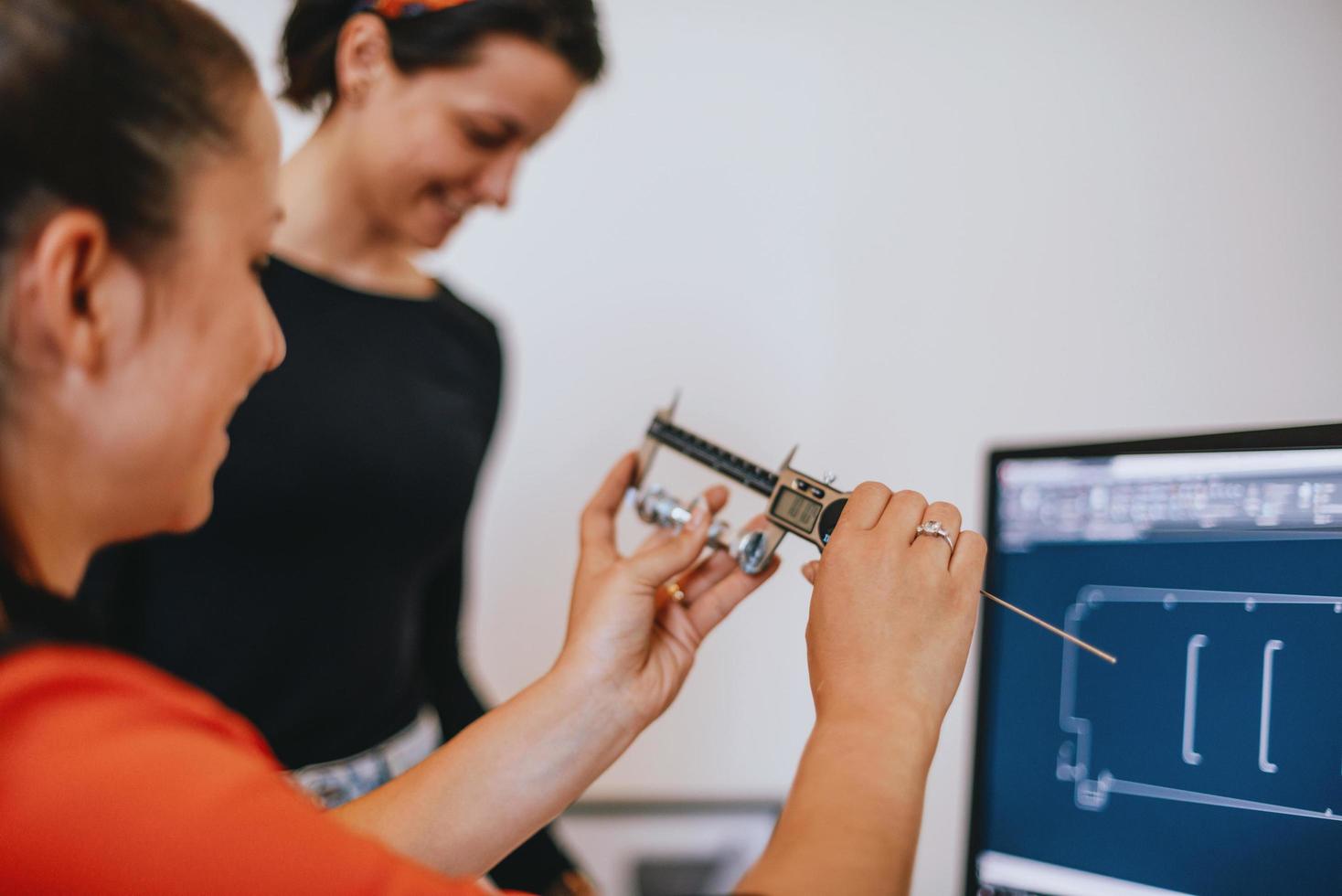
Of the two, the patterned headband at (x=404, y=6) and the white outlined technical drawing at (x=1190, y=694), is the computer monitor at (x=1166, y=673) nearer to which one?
the white outlined technical drawing at (x=1190, y=694)

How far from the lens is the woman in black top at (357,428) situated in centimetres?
79

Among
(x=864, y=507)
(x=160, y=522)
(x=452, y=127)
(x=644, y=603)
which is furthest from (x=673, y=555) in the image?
(x=452, y=127)

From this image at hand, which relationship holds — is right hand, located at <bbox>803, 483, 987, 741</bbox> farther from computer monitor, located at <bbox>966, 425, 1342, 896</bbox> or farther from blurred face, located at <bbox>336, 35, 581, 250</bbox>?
blurred face, located at <bbox>336, 35, 581, 250</bbox>

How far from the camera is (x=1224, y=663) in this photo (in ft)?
1.81

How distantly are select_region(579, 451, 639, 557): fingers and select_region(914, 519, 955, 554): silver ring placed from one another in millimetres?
268

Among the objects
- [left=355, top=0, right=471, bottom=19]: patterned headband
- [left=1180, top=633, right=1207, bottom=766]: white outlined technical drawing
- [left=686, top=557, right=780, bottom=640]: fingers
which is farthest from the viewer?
[left=355, top=0, right=471, bottom=19]: patterned headband

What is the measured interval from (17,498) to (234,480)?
38 cm

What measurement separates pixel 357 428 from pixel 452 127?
29 centimetres

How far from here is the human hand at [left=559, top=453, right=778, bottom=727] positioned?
64cm

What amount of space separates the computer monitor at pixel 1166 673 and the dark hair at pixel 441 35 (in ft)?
1.77

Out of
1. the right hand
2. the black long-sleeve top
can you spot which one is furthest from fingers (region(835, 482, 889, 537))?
the black long-sleeve top

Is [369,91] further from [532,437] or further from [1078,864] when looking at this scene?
[1078,864]

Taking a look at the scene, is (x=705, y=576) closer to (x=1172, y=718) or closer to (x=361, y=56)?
(x=1172, y=718)

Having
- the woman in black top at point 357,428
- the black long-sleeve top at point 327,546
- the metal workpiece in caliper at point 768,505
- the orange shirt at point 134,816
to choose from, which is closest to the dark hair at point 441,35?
the woman in black top at point 357,428
